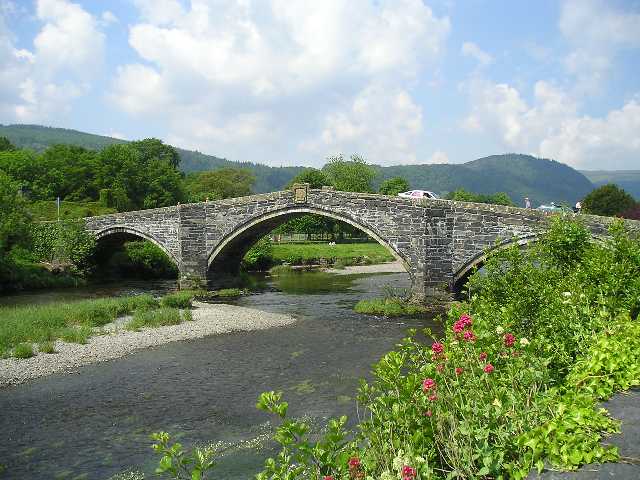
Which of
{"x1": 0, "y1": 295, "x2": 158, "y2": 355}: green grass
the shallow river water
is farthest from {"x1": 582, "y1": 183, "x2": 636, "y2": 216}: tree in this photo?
{"x1": 0, "y1": 295, "x2": 158, "y2": 355}: green grass

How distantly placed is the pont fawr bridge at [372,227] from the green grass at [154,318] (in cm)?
1069

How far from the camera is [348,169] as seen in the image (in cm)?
10306

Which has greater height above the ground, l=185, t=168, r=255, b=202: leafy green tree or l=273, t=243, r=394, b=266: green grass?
l=185, t=168, r=255, b=202: leafy green tree

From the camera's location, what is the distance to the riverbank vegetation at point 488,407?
15.8 ft

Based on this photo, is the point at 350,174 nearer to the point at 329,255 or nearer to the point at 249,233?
the point at 329,255

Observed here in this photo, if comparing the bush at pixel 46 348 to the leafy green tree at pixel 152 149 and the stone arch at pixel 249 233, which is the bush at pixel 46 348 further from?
the leafy green tree at pixel 152 149

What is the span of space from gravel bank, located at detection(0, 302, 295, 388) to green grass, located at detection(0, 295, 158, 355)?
54cm

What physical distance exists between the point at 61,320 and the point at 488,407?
21.1 m

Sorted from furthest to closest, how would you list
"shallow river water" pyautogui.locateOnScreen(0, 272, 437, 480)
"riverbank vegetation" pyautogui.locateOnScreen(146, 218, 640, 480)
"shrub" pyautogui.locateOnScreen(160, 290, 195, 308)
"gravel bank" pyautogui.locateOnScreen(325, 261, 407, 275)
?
1. "gravel bank" pyautogui.locateOnScreen(325, 261, 407, 275)
2. "shrub" pyautogui.locateOnScreen(160, 290, 195, 308)
3. "shallow river water" pyautogui.locateOnScreen(0, 272, 437, 480)
4. "riverbank vegetation" pyautogui.locateOnScreen(146, 218, 640, 480)

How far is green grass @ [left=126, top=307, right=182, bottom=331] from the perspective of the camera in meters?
23.1

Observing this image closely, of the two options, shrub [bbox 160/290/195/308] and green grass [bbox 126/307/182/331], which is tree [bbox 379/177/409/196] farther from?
green grass [bbox 126/307/182/331]

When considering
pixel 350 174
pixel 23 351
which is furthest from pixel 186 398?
pixel 350 174

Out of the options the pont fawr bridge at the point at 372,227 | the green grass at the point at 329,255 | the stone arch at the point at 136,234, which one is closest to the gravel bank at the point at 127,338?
the pont fawr bridge at the point at 372,227

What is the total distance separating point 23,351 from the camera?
17672 millimetres
